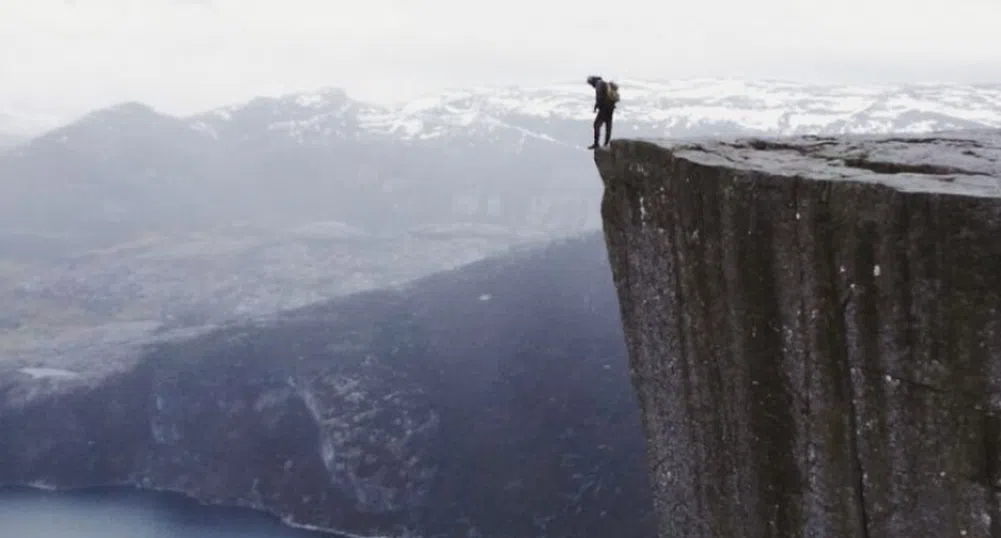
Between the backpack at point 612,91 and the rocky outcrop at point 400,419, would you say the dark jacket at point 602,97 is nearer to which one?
the backpack at point 612,91

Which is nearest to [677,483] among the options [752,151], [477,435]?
[752,151]

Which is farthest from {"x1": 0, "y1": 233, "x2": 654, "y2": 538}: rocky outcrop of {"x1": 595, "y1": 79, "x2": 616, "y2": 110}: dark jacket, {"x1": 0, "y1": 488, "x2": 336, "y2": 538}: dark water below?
{"x1": 595, "y1": 79, "x2": 616, "y2": 110}: dark jacket

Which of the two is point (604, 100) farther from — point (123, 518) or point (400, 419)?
point (123, 518)

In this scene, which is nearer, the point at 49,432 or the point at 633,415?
the point at 633,415

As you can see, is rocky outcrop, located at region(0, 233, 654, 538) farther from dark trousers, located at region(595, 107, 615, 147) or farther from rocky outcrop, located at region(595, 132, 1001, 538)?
rocky outcrop, located at region(595, 132, 1001, 538)

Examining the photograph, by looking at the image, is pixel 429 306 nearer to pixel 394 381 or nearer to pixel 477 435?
pixel 394 381

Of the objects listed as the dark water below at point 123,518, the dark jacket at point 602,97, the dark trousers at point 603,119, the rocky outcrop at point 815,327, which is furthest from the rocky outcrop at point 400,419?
the rocky outcrop at point 815,327

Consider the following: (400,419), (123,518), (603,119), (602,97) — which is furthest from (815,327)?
(123,518)
